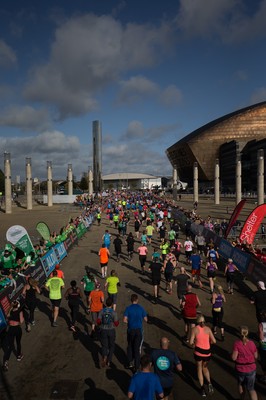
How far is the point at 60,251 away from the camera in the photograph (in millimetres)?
17703

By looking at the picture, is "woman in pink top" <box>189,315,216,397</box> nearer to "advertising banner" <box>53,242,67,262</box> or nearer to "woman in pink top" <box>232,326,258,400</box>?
"woman in pink top" <box>232,326,258,400</box>

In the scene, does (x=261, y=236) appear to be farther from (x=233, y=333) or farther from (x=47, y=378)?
(x=47, y=378)

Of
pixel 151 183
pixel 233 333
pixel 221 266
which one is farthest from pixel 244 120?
pixel 233 333

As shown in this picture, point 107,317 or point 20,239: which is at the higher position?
point 20,239

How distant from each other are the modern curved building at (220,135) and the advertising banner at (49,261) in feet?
353

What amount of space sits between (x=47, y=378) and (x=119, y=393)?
1490mm

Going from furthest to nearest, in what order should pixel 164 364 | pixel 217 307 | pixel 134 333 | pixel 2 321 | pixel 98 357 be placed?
pixel 2 321, pixel 217 307, pixel 98 357, pixel 134 333, pixel 164 364

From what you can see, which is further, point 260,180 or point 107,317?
point 260,180

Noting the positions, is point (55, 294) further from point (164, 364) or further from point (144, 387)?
point (144, 387)

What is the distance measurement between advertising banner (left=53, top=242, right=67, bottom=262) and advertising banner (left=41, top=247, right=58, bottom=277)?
0.51 metres

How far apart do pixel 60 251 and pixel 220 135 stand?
11307 centimetres

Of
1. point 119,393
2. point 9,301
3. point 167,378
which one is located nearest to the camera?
point 167,378

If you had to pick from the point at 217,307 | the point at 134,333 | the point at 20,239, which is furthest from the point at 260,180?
the point at 134,333

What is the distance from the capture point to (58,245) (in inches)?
688
